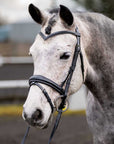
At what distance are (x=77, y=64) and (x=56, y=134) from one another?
3.16 meters

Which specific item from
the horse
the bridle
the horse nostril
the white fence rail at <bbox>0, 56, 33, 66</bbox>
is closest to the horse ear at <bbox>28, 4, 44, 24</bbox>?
the horse

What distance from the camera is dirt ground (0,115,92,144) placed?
489 centimetres

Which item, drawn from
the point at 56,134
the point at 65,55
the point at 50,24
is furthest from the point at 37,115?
the point at 56,134

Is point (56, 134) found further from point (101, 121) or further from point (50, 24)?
point (50, 24)

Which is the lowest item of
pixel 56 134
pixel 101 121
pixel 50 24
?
pixel 56 134

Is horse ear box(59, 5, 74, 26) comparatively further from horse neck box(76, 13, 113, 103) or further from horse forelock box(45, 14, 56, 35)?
horse neck box(76, 13, 113, 103)

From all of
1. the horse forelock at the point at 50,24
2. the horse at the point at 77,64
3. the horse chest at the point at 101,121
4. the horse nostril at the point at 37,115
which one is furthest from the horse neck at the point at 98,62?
the horse nostril at the point at 37,115

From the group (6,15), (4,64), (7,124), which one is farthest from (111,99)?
(6,15)

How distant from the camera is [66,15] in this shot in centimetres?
229

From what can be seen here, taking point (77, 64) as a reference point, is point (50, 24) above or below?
above

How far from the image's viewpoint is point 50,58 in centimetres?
216

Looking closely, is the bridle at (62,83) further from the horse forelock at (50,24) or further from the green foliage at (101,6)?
the green foliage at (101,6)

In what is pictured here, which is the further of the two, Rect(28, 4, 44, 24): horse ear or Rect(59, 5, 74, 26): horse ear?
Rect(28, 4, 44, 24): horse ear

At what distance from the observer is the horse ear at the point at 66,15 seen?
225 cm
